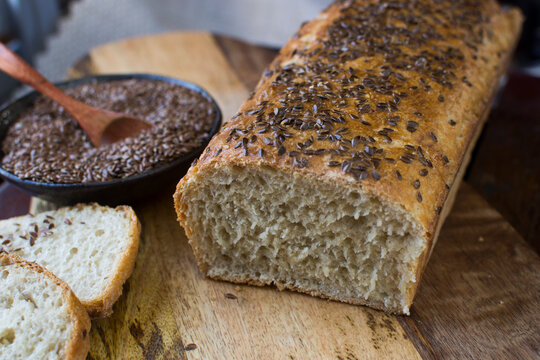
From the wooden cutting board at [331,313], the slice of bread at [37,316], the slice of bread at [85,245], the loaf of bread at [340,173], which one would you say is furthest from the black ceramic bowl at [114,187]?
the slice of bread at [37,316]

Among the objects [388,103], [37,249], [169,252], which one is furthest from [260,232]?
[37,249]

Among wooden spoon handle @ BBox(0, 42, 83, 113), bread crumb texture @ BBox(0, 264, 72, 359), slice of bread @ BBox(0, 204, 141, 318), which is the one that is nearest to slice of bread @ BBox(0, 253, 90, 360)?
bread crumb texture @ BBox(0, 264, 72, 359)

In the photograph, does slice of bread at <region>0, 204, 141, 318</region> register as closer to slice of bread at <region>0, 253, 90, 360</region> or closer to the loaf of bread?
slice of bread at <region>0, 253, 90, 360</region>

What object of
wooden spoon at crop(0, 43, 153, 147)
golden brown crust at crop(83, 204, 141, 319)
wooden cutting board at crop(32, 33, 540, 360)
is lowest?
wooden cutting board at crop(32, 33, 540, 360)

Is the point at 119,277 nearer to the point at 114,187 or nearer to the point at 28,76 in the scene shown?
the point at 114,187

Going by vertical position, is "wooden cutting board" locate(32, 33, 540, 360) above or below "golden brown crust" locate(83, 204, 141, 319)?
below

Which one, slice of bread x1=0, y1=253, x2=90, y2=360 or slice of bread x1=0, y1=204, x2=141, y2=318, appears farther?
slice of bread x1=0, y1=204, x2=141, y2=318
